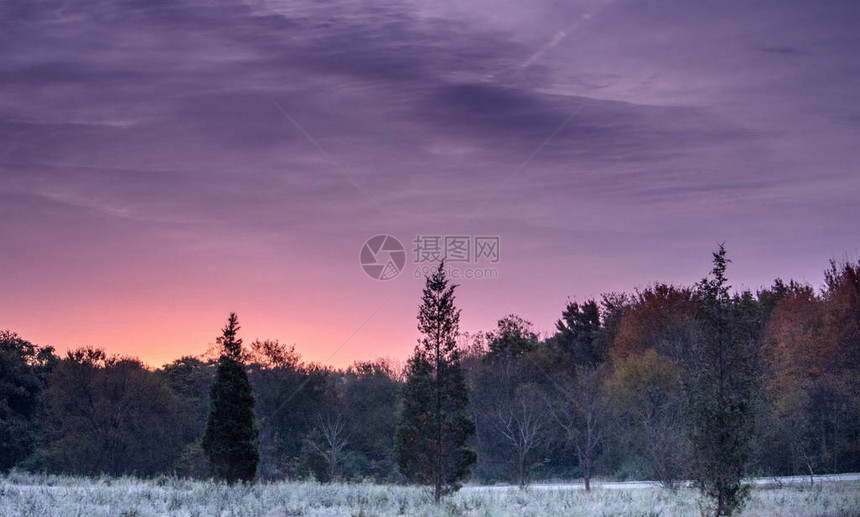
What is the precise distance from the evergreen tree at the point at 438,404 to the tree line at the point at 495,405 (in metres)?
8.24

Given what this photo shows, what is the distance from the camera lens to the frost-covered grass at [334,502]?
24812 millimetres

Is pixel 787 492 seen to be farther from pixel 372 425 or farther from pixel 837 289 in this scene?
pixel 372 425

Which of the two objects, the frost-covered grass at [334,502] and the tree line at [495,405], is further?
the tree line at [495,405]

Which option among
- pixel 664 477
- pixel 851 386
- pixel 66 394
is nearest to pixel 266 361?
pixel 66 394

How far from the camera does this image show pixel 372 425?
67.0 meters

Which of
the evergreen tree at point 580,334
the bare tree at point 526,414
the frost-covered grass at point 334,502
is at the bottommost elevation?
the frost-covered grass at point 334,502

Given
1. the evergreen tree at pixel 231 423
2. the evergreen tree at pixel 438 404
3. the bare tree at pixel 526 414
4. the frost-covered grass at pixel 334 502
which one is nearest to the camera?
the frost-covered grass at pixel 334 502

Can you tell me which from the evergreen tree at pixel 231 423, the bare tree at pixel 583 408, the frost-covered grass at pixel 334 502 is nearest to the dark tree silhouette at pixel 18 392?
the frost-covered grass at pixel 334 502

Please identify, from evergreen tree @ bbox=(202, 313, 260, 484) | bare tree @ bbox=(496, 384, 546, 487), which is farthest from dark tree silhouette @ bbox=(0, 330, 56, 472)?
bare tree @ bbox=(496, 384, 546, 487)

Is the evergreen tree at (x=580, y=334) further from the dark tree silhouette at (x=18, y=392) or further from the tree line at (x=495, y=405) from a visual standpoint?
the dark tree silhouette at (x=18, y=392)

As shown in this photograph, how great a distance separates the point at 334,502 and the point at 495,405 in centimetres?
3874

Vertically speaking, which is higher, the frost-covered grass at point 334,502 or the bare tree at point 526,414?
the bare tree at point 526,414

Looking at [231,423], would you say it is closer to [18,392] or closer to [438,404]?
[438,404]

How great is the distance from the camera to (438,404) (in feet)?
98.6
